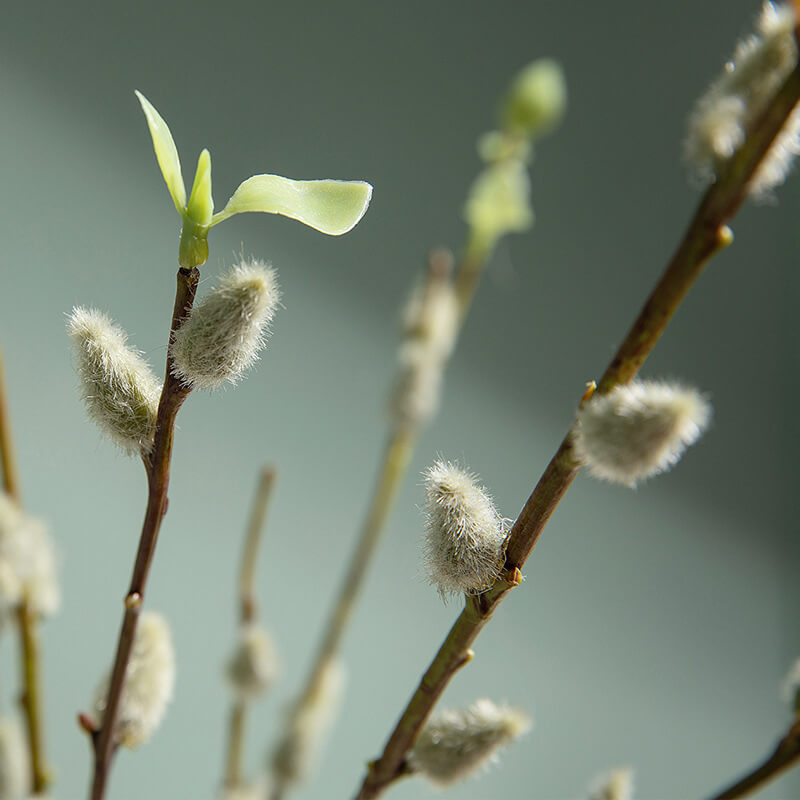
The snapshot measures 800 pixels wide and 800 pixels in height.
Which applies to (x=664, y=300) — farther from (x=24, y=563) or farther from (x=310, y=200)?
(x=24, y=563)

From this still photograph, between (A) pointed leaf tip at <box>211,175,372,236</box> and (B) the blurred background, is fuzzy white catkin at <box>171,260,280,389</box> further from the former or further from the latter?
(B) the blurred background

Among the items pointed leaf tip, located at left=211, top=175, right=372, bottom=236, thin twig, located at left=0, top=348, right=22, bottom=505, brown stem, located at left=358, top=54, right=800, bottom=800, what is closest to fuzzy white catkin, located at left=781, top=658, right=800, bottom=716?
brown stem, located at left=358, top=54, right=800, bottom=800

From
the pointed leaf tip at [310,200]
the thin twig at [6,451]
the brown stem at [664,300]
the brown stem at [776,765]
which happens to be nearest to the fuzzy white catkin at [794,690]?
the brown stem at [776,765]

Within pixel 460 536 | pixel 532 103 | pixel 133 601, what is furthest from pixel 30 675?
pixel 532 103

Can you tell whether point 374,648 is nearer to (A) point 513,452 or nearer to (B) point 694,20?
(A) point 513,452

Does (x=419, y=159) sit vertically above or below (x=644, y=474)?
above

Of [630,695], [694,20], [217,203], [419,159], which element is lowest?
[630,695]

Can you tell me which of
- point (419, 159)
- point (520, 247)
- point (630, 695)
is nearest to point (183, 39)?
point (419, 159)

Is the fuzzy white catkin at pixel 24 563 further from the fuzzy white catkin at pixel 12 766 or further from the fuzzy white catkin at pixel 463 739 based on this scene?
the fuzzy white catkin at pixel 463 739
